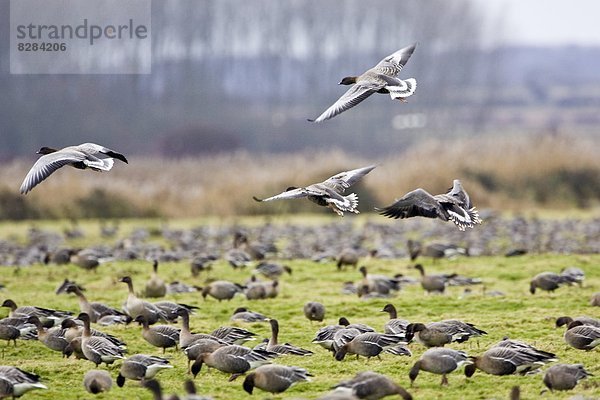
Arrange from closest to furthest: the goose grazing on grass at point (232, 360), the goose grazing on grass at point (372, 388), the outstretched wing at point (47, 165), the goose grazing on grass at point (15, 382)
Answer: the goose grazing on grass at point (372, 388) → the goose grazing on grass at point (15, 382) → the goose grazing on grass at point (232, 360) → the outstretched wing at point (47, 165)

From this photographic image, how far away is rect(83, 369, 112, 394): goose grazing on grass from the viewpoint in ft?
32.3

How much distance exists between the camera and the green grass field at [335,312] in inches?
398

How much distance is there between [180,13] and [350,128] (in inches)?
561

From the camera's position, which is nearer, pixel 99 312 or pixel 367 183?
pixel 99 312

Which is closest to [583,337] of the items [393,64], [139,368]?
A: [393,64]

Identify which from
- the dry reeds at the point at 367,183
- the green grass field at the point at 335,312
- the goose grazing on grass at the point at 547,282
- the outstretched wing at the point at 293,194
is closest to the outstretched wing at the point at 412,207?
the outstretched wing at the point at 293,194

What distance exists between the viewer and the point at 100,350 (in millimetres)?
11133

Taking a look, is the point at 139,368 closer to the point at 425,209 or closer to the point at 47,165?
the point at 47,165

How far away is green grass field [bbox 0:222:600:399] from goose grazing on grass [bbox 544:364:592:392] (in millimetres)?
103

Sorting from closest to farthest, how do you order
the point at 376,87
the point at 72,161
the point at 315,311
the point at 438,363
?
the point at 438,363
the point at 72,161
the point at 376,87
the point at 315,311

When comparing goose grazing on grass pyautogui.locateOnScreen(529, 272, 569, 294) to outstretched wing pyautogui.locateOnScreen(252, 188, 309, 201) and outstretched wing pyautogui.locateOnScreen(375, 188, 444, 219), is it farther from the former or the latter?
outstretched wing pyautogui.locateOnScreen(252, 188, 309, 201)

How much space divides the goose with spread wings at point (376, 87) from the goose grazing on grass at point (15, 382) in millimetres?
3938

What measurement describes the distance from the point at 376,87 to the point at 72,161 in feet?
11.7

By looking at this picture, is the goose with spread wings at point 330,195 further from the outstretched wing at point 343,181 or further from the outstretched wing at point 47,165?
the outstretched wing at point 47,165
